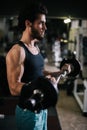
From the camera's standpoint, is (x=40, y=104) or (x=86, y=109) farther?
(x=86, y=109)

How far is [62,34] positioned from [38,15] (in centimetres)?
442

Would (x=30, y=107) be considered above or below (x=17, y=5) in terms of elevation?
below

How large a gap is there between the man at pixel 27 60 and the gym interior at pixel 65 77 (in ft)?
2.14

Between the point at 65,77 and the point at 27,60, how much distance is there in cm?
82

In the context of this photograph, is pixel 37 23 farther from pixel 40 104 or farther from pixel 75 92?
pixel 75 92

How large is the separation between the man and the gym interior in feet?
2.14

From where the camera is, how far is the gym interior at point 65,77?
3.48 meters

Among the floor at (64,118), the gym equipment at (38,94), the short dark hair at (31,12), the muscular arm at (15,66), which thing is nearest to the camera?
the gym equipment at (38,94)

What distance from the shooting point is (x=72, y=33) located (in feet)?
18.4

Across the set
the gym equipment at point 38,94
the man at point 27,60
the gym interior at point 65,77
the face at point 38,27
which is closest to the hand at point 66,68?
the gym interior at point 65,77

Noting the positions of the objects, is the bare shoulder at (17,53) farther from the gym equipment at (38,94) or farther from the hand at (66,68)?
the hand at (66,68)

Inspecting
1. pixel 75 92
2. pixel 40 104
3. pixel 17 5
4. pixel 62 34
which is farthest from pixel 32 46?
pixel 62 34

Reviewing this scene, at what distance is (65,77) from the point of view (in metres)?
2.38

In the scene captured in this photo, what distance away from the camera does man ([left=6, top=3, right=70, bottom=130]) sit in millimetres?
1604
